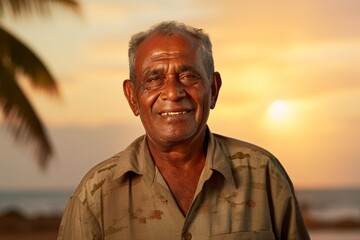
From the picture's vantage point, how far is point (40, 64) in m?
13.8

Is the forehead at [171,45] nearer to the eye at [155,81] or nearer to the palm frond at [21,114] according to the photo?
the eye at [155,81]

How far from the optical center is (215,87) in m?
3.50

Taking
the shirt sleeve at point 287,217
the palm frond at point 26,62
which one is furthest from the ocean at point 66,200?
the shirt sleeve at point 287,217

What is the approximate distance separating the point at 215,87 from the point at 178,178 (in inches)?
14.7

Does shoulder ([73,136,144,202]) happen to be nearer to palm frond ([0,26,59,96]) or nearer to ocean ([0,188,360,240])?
palm frond ([0,26,59,96])

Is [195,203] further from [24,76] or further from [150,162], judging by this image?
[24,76]

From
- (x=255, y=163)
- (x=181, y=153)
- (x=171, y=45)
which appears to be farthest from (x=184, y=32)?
(x=255, y=163)

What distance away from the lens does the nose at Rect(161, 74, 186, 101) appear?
10.7 feet

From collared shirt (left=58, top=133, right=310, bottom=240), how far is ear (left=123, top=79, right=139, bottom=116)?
0.16m

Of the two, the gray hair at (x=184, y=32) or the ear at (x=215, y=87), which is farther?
the ear at (x=215, y=87)

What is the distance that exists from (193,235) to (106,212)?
1.06ft

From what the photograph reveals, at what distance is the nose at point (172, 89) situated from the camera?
129 inches

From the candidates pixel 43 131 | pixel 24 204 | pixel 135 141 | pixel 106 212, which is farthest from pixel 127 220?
pixel 24 204

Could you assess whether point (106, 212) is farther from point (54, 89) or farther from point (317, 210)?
point (317, 210)
